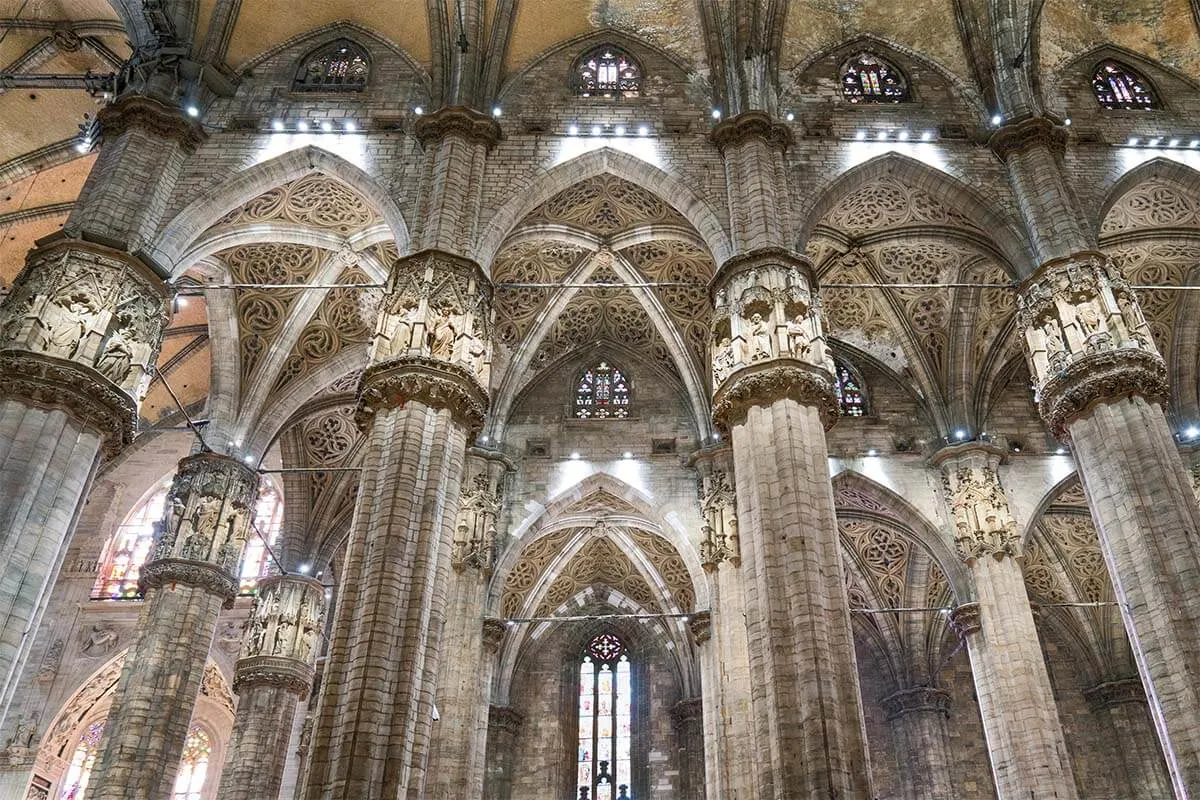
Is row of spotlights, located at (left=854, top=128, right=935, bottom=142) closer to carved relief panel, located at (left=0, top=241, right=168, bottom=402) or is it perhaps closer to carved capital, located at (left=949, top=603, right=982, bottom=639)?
carved capital, located at (left=949, top=603, right=982, bottom=639)

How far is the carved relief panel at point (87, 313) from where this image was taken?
12.4 metres

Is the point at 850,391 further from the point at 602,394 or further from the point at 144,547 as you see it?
the point at 144,547

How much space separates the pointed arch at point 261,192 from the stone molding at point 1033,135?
9.80 metres

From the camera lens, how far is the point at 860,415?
21.1m

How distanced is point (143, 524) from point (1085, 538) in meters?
23.6

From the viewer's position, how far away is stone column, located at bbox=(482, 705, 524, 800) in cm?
2320

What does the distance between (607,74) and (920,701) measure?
16.5 meters

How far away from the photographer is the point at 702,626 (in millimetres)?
19156

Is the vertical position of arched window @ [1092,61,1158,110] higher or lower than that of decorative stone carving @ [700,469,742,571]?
higher

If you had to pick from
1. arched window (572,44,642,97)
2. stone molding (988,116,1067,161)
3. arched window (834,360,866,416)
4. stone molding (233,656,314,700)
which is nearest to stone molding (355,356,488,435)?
arched window (572,44,642,97)

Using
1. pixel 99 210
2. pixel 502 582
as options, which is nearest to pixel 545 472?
pixel 502 582

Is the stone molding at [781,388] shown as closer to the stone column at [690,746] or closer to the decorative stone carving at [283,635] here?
the decorative stone carving at [283,635]

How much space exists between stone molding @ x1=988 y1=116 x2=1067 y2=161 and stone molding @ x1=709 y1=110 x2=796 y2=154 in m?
3.60

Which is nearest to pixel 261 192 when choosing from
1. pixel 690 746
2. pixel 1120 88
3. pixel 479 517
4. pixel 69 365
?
pixel 69 365
